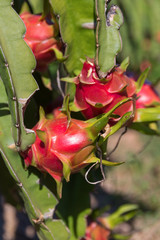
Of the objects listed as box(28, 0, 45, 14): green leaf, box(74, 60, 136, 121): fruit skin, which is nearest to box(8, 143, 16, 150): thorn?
box(74, 60, 136, 121): fruit skin

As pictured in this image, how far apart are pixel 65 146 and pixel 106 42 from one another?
23 centimetres

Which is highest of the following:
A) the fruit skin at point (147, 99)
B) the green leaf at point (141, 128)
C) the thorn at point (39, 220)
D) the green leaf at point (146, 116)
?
the green leaf at point (146, 116)

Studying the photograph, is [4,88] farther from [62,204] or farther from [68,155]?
[62,204]

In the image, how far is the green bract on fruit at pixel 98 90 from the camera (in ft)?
2.49

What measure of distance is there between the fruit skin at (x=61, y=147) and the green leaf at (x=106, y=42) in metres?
0.13

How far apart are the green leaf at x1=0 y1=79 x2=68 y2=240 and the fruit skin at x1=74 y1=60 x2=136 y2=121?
0.16 metres

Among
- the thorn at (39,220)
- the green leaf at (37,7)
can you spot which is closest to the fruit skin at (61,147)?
the thorn at (39,220)

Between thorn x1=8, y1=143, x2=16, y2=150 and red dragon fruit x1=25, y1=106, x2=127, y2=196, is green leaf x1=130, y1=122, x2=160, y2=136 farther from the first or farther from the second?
thorn x1=8, y1=143, x2=16, y2=150

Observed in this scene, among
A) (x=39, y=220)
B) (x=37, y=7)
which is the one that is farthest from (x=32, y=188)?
(x=37, y=7)

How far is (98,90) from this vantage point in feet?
2.49

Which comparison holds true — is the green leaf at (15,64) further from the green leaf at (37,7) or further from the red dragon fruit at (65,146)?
the green leaf at (37,7)

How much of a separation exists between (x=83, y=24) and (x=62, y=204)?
496mm

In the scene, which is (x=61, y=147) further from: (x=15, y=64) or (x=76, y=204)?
(x=76, y=204)

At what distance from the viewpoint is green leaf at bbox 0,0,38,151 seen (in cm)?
66
